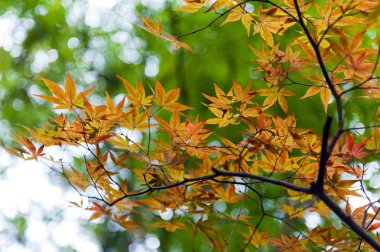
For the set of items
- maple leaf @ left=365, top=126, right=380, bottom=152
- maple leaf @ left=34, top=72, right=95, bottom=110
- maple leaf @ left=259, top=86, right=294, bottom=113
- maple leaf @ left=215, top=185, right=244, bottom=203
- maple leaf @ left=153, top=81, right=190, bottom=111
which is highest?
maple leaf @ left=365, top=126, right=380, bottom=152

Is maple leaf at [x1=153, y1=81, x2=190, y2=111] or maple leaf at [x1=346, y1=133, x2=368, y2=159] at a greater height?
maple leaf at [x1=346, y1=133, x2=368, y2=159]

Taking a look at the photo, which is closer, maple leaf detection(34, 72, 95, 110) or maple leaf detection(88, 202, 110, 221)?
maple leaf detection(34, 72, 95, 110)

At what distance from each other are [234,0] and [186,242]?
2.39 meters

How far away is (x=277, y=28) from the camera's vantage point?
40.5 inches

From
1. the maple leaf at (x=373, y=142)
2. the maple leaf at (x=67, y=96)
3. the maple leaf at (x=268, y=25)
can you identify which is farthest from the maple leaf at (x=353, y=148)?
the maple leaf at (x=67, y=96)

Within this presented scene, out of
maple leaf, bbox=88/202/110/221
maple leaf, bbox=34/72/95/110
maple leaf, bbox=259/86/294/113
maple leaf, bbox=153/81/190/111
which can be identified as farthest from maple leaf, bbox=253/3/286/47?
maple leaf, bbox=88/202/110/221

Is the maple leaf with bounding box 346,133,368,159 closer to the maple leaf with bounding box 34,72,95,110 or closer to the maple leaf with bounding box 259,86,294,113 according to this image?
the maple leaf with bounding box 259,86,294,113

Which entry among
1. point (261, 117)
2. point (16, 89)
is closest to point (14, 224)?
point (16, 89)

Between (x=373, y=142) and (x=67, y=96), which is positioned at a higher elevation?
(x=373, y=142)

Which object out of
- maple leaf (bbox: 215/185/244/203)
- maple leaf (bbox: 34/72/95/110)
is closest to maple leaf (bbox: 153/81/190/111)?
maple leaf (bbox: 34/72/95/110)

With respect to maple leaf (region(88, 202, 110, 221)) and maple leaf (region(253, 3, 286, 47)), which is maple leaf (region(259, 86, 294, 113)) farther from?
maple leaf (region(88, 202, 110, 221))

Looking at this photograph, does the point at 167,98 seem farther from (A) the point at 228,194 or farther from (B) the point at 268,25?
(A) the point at 228,194

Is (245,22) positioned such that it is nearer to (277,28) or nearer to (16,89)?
(277,28)

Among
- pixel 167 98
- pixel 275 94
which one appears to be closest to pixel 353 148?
pixel 275 94
